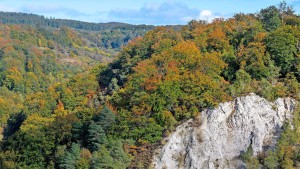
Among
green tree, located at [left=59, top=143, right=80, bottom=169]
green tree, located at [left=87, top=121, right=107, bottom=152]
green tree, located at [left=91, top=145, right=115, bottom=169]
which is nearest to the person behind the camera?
green tree, located at [left=91, top=145, right=115, bottom=169]

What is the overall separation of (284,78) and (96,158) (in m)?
25.8

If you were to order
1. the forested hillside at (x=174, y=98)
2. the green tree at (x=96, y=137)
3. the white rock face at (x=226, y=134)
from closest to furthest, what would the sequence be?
the white rock face at (x=226, y=134) → the forested hillside at (x=174, y=98) → the green tree at (x=96, y=137)

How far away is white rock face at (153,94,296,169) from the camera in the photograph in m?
46.4

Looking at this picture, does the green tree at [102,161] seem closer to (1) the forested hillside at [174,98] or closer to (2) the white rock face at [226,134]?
(1) the forested hillside at [174,98]

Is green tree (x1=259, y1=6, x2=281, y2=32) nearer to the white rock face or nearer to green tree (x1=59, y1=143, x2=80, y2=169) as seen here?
the white rock face

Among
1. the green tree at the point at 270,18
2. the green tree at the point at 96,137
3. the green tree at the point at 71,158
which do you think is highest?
the green tree at the point at 270,18

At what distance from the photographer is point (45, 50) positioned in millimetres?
188625

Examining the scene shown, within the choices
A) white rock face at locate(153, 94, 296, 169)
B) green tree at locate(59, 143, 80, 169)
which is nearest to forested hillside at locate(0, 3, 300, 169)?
green tree at locate(59, 143, 80, 169)

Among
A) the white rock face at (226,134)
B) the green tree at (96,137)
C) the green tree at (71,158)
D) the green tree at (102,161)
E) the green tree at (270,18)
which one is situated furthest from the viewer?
the green tree at (270,18)

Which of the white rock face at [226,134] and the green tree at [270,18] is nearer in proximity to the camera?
the white rock face at [226,134]

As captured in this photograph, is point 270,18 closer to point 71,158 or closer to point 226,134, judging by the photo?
point 226,134

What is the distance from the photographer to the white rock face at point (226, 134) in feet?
152

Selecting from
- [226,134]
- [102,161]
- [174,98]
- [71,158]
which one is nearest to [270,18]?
[174,98]

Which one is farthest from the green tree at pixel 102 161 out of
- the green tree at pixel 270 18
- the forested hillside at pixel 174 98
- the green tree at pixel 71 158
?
the green tree at pixel 270 18
